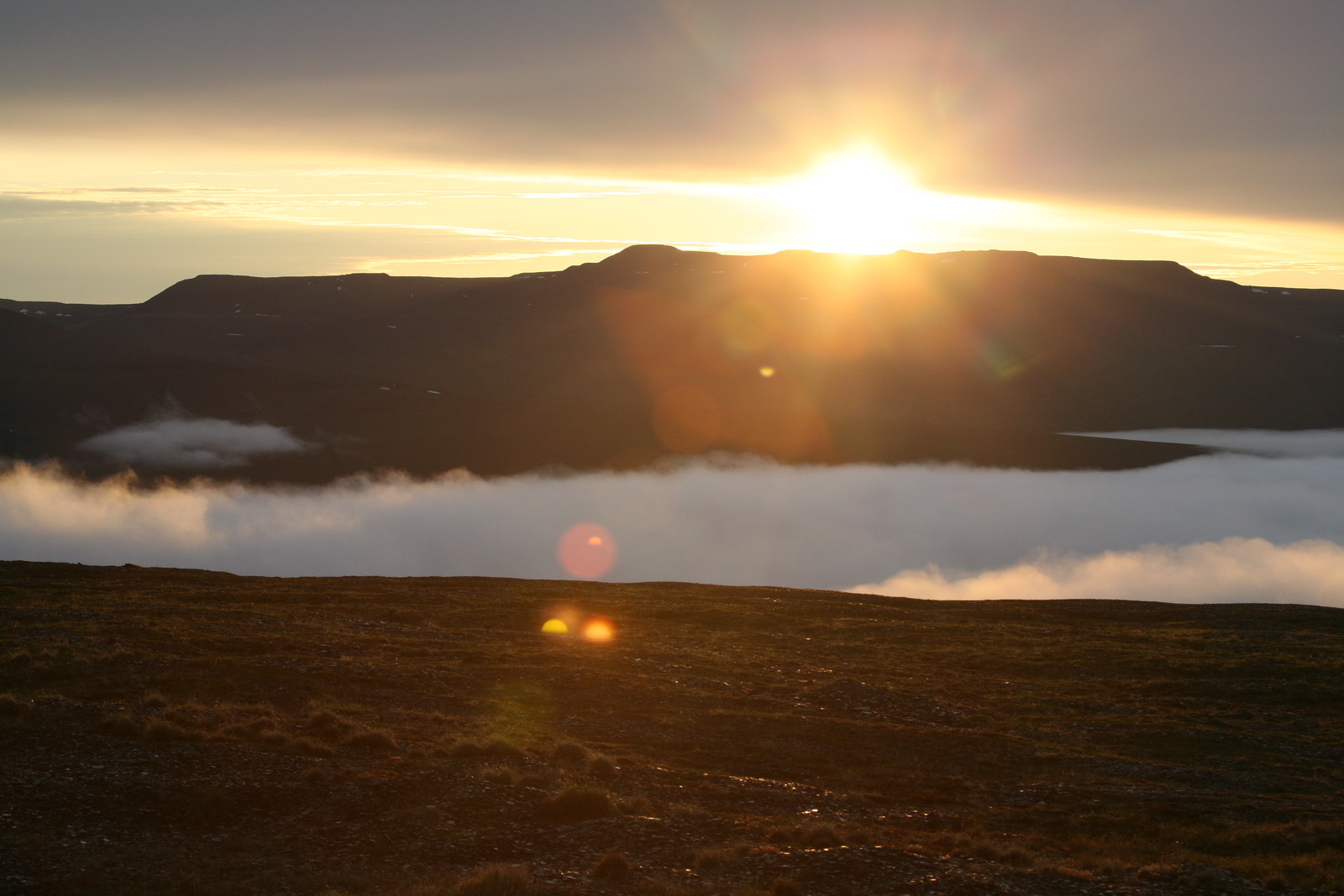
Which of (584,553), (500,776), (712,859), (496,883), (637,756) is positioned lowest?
(584,553)

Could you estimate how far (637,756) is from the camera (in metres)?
25.8

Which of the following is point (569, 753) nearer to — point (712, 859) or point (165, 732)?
point (712, 859)

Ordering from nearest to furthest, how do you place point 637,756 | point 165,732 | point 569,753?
point 165,732 < point 569,753 < point 637,756

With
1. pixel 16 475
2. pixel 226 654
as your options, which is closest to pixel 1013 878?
pixel 226 654

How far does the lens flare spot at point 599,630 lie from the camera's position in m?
45.1

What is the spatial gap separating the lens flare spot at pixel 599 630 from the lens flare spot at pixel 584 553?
11995 cm

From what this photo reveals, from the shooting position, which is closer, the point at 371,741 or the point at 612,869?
the point at 612,869

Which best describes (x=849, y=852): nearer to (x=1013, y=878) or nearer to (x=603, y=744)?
(x=1013, y=878)

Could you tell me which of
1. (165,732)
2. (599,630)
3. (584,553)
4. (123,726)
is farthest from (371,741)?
(584,553)

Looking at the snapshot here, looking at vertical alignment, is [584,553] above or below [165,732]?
below

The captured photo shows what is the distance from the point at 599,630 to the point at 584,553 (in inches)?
5057

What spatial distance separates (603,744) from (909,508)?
17952cm

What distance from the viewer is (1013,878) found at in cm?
1794

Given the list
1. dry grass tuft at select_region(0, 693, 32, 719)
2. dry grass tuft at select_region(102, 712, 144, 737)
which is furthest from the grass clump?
dry grass tuft at select_region(0, 693, 32, 719)
